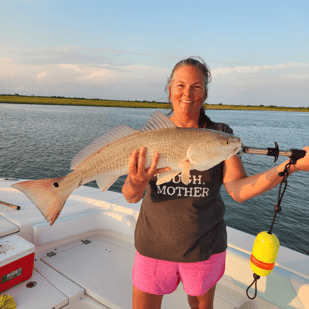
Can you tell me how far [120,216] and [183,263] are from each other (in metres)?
2.76

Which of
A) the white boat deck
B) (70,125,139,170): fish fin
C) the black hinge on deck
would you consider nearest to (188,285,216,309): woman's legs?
the white boat deck

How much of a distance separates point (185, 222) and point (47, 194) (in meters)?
1.31

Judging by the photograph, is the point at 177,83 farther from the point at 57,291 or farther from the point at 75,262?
the point at 75,262

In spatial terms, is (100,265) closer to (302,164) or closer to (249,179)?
(249,179)

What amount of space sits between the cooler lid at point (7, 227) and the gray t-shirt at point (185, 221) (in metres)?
2.60

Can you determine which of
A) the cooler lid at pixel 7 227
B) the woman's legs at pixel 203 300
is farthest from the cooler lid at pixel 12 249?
the woman's legs at pixel 203 300

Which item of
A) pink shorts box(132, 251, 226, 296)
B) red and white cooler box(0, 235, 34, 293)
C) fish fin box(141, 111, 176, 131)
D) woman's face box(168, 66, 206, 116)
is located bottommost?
red and white cooler box(0, 235, 34, 293)

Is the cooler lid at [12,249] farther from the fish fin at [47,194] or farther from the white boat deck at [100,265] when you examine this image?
the fish fin at [47,194]

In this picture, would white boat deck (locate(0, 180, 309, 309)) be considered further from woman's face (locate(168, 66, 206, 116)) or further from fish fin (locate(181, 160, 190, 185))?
woman's face (locate(168, 66, 206, 116))

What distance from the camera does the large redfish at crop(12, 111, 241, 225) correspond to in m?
2.11

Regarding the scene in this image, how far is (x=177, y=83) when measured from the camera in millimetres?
2264

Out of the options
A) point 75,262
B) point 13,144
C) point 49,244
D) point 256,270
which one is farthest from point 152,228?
point 13,144

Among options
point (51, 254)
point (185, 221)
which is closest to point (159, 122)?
point (185, 221)

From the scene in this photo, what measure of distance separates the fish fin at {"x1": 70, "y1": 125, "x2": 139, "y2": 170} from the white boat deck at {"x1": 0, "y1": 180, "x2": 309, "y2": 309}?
214 centimetres
